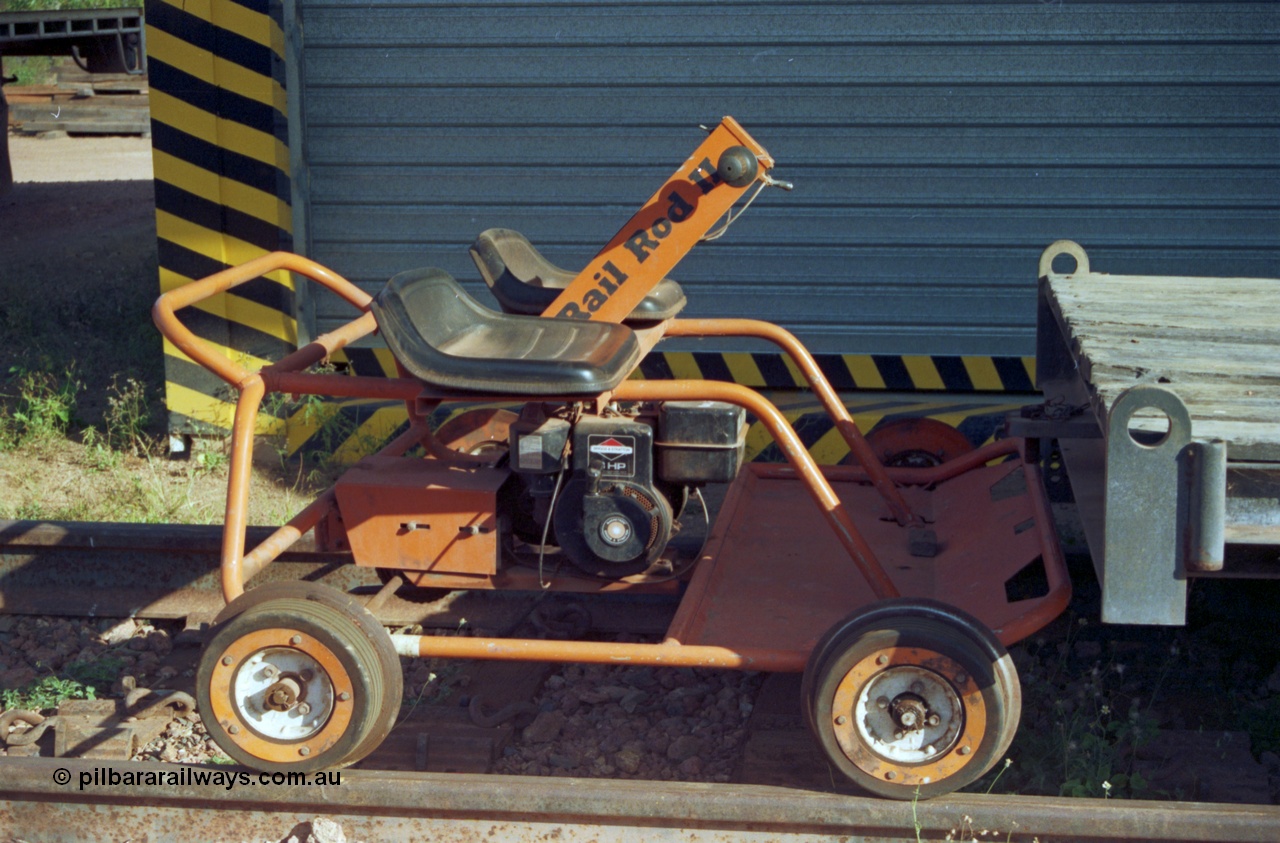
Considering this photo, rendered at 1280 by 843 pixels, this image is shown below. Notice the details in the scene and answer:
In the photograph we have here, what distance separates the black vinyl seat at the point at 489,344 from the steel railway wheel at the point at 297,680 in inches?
24.6

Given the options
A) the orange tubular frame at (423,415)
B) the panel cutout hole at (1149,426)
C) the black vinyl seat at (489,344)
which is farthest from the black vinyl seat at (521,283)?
the panel cutout hole at (1149,426)

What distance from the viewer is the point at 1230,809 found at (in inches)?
114

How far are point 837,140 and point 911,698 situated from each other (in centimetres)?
354

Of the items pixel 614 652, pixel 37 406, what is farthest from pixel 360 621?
pixel 37 406

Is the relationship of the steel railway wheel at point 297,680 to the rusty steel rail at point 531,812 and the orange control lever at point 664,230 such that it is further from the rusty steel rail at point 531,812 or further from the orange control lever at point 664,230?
the orange control lever at point 664,230

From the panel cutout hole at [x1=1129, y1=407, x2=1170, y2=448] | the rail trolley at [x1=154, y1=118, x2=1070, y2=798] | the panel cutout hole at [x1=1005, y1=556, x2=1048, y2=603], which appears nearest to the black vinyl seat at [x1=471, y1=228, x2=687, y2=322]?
the rail trolley at [x1=154, y1=118, x2=1070, y2=798]

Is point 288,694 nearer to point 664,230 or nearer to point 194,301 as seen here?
point 194,301

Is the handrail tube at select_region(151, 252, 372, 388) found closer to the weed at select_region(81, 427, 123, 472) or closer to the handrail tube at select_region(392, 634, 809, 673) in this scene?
the handrail tube at select_region(392, 634, 809, 673)

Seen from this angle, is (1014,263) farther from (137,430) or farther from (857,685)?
(137,430)

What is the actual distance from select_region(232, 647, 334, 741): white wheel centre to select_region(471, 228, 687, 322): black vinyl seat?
4.16 ft

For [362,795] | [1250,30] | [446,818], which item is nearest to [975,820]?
[446,818]

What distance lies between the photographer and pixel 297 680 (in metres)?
3.15

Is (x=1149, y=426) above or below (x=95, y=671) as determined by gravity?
above

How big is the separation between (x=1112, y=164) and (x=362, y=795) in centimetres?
448
